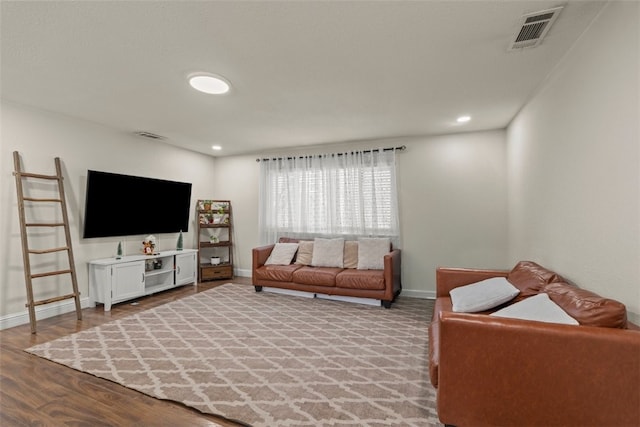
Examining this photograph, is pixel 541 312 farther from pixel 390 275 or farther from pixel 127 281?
pixel 127 281

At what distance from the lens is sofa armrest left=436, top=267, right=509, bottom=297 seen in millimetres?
2732

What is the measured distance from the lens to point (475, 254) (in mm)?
4141

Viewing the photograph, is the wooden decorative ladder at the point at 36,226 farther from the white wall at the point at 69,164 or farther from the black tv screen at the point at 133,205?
the black tv screen at the point at 133,205

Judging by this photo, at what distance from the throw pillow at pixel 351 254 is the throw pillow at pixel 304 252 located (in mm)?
614

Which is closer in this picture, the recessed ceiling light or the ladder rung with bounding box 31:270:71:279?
the recessed ceiling light

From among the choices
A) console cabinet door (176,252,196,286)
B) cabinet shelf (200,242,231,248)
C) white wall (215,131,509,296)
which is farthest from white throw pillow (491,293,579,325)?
cabinet shelf (200,242,231,248)

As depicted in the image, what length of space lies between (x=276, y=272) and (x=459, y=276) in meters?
2.61

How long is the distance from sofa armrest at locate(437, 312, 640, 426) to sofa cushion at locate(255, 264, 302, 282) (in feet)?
9.75

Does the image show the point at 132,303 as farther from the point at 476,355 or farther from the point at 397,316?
the point at 476,355

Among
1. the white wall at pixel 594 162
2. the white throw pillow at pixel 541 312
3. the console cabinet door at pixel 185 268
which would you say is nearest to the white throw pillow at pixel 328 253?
the console cabinet door at pixel 185 268

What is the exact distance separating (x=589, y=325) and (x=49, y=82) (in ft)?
14.7

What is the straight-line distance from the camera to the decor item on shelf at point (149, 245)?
175 inches

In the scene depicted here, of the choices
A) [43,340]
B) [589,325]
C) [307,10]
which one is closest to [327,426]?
[589,325]

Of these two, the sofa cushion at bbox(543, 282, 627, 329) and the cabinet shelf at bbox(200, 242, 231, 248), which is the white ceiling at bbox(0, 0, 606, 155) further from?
the cabinet shelf at bbox(200, 242, 231, 248)
